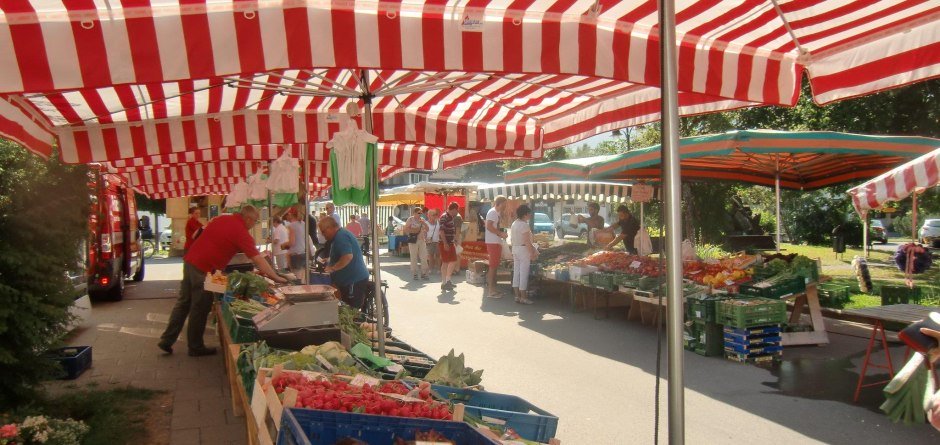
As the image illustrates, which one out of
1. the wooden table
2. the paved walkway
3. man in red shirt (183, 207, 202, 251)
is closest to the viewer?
the paved walkway

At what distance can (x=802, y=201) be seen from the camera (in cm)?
3362

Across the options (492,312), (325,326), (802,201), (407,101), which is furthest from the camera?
(802,201)

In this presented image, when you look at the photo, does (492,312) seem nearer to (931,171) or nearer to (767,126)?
(931,171)

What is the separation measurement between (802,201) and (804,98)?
18.6 metres

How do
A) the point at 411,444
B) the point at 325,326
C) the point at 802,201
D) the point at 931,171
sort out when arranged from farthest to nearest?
the point at 802,201, the point at 931,171, the point at 325,326, the point at 411,444

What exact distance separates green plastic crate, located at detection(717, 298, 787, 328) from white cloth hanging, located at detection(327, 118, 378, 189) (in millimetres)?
5219

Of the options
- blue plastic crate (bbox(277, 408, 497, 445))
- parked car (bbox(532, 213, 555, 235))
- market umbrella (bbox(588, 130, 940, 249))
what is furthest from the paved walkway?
parked car (bbox(532, 213, 555, 235))

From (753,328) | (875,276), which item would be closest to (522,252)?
(753,328)

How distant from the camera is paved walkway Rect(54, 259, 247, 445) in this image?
19.2 ft

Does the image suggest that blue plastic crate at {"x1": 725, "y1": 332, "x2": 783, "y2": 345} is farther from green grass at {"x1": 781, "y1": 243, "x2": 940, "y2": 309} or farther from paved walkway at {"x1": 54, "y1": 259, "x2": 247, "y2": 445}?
paved walkway at {"x1": 54, "y1": 259, "x2": 247, "y2": 445}

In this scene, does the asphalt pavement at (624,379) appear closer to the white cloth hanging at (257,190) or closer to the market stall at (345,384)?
the market stall at (345,384)

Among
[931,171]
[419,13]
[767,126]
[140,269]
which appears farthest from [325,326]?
[767,126]

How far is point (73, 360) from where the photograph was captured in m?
7.24

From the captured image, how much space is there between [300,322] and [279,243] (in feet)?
31.1
